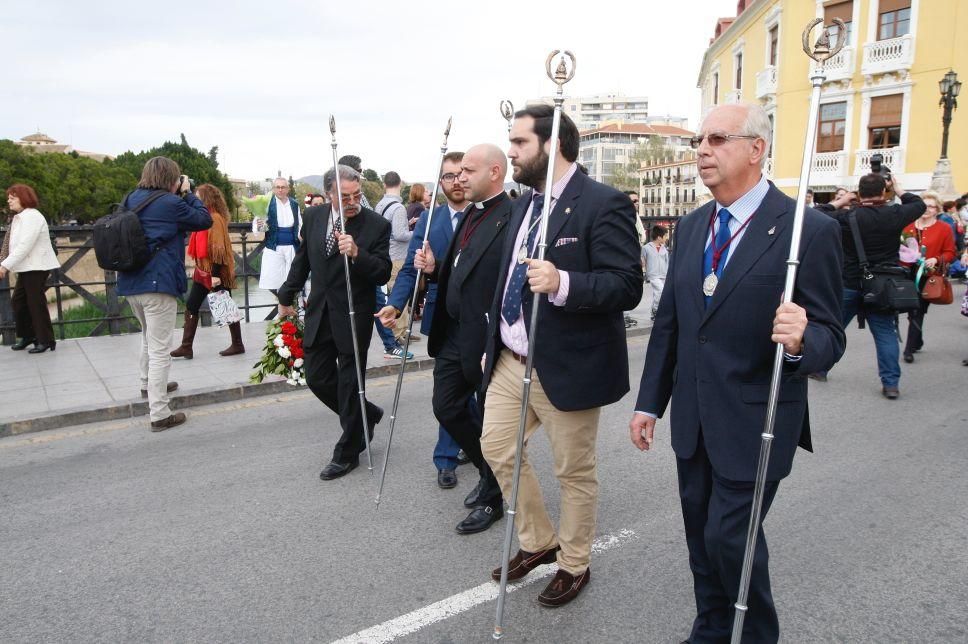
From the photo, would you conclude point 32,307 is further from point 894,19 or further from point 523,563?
point 894,19

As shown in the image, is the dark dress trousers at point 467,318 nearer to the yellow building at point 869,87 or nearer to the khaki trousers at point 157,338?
the khaki trousers at point 157,338

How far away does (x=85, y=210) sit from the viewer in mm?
64688

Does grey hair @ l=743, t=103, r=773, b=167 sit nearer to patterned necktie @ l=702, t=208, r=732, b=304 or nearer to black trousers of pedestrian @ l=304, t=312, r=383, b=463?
patterned necktie @ l=702, t=208, r=732, b=304

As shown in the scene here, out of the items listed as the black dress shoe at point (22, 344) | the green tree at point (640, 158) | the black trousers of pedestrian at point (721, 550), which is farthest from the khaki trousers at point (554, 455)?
the green tree at point (640, 158)

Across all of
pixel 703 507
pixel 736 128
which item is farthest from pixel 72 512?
pixel 736 128

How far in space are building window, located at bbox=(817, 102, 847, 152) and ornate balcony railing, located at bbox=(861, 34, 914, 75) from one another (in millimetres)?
1737

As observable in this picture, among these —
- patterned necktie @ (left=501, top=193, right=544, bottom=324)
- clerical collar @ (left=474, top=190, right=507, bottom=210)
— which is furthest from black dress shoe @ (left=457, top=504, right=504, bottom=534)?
clerical collar @ (left=474, top=190, right=507, bottom=210)

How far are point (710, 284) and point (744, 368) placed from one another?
317 mm

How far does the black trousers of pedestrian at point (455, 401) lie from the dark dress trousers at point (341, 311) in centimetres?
93

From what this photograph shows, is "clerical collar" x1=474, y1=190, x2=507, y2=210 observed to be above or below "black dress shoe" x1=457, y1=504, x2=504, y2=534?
above

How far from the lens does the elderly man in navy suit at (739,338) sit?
231 centimetres

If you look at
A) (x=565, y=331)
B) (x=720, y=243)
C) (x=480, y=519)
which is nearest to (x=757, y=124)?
(x=720, y=243)

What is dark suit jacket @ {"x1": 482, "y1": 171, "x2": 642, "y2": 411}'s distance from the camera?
119 inches

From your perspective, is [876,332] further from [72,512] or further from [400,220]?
[72,512]
